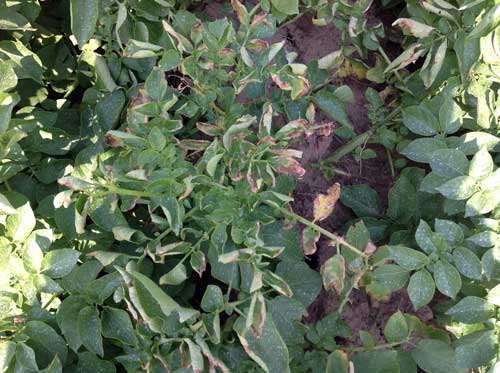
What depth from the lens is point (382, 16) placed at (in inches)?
66.7

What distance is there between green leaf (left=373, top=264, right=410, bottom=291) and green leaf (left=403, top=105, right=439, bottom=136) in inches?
12.3

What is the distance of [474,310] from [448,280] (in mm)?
77

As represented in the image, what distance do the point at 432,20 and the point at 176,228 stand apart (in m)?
0.79

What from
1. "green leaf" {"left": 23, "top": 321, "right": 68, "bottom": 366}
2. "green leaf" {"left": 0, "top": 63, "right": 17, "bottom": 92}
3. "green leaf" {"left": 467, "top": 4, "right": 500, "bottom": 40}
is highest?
"green leaf" {"left": 467, "top": 4, "right": 500, "bottom": 40}

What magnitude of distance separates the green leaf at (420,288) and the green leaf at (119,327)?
0.51m

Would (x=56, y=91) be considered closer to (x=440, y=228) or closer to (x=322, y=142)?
(x=322, y=142)

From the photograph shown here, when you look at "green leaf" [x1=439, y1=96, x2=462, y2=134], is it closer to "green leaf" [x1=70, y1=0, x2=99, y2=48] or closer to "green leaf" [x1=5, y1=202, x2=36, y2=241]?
"green leaf" [x1=70, y1=0, x2=99, y2=48]

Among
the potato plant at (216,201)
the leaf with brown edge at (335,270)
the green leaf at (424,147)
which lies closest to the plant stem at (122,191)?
the potato plant at (216,201)

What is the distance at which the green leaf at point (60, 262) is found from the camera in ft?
3.60

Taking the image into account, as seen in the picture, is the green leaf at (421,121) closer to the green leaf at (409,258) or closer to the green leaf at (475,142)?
the green leaf at (475,142)

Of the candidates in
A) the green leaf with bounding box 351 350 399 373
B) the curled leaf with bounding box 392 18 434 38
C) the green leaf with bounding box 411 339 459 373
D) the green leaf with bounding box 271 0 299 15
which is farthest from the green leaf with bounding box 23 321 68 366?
the curled leaf with bounding box 392 18 434 38

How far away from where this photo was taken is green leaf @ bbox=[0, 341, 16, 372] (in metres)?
1.04

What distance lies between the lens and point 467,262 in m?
1.14

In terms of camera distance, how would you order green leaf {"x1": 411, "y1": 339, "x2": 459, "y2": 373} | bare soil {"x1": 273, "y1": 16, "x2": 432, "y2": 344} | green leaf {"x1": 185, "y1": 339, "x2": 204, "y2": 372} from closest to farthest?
green leaf {"x1": 185, "y1": 339, "x2": 204, "y2": 372}, green leaf {"x1": 411, "y1": 339, "x2": 459, "y2": 373}, bare soil {"x1": 273, "y1": 16, "x2": 432, "y2": 344}
